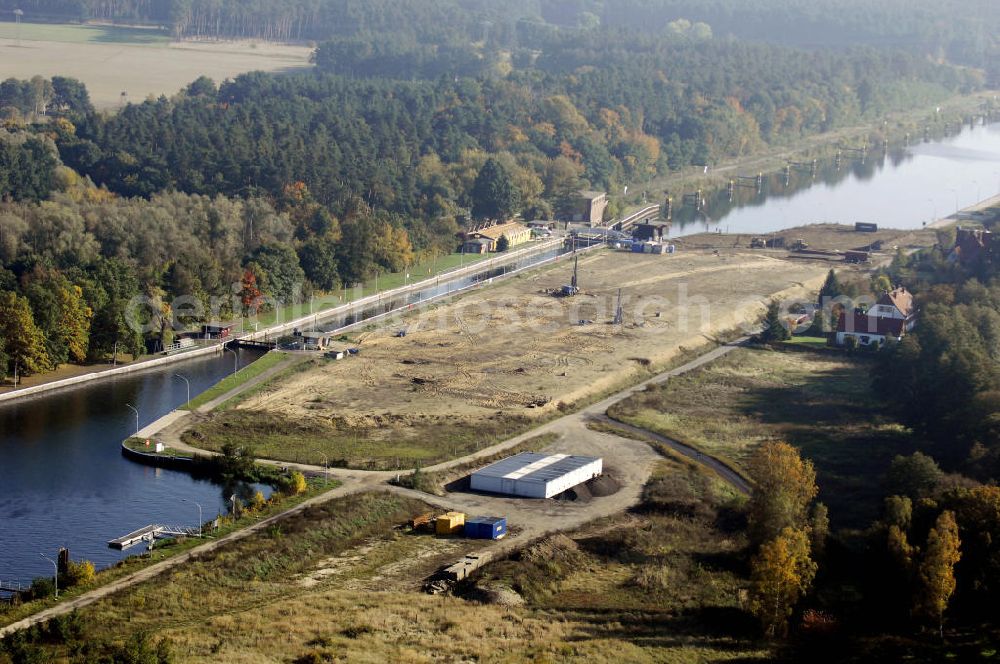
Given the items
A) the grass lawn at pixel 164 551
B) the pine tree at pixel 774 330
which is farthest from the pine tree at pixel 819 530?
the pine tree at pixel 774 330

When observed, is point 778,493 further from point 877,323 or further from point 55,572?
point 877,323

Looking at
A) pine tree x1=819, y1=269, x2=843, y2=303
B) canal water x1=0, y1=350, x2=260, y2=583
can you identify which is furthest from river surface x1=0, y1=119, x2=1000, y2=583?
pine tree x1=819, y1=269, x2=843, y2=303

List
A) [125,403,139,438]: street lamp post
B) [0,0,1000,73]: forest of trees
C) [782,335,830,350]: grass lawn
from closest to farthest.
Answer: [125,403,139,438]: street lamp post
[782,335,830,350]: grass lawn
[0,0,1000,73]: forest of trees

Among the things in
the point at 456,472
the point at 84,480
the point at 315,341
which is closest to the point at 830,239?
the point at 315,341

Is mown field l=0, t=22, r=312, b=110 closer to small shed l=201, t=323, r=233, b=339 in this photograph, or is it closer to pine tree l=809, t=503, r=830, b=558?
small shed l=201, t=323, r=233, b=339

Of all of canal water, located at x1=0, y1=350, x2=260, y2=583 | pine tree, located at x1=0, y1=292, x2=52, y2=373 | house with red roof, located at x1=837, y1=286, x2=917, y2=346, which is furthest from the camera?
house with red roof, located at x1=837, y1=286, x2=917, y2=346
